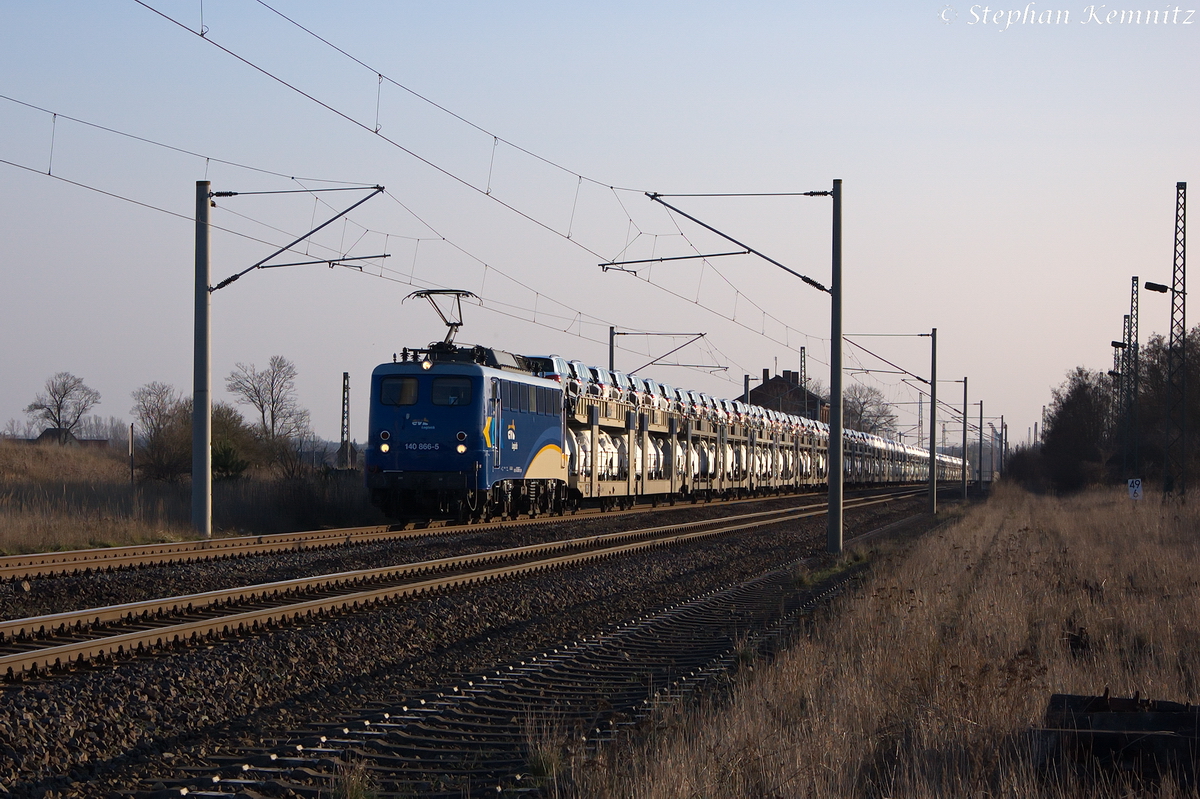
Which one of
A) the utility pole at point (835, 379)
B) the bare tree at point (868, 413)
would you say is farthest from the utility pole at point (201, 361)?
the bare tree at point (868, 413)

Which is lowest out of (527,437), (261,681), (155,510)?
(261,681)

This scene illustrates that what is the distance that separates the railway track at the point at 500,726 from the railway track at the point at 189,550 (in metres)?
7.73

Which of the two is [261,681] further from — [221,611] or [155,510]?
[155,510]

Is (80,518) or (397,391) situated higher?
(397,391)

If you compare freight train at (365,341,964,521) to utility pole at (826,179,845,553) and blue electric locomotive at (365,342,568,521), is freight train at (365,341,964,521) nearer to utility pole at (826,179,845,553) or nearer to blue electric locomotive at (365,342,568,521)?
blue electric locomotive at (365,342,568,521)

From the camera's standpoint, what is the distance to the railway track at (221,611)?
30.0 feet

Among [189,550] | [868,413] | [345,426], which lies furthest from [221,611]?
[868,413]

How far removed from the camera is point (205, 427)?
847 inches

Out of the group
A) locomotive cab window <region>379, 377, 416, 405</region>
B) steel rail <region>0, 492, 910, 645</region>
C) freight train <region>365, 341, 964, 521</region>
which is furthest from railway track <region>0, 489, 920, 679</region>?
locomotive cab window <region>379, 377, 416, 405</region>

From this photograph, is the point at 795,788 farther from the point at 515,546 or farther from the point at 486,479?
the point at 486,479

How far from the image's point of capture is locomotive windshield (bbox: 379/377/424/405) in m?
25.2

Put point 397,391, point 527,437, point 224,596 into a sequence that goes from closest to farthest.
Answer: point 224,596, point 397,391, point 527,437

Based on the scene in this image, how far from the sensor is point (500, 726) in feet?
24.2

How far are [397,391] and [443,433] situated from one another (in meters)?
1.59
